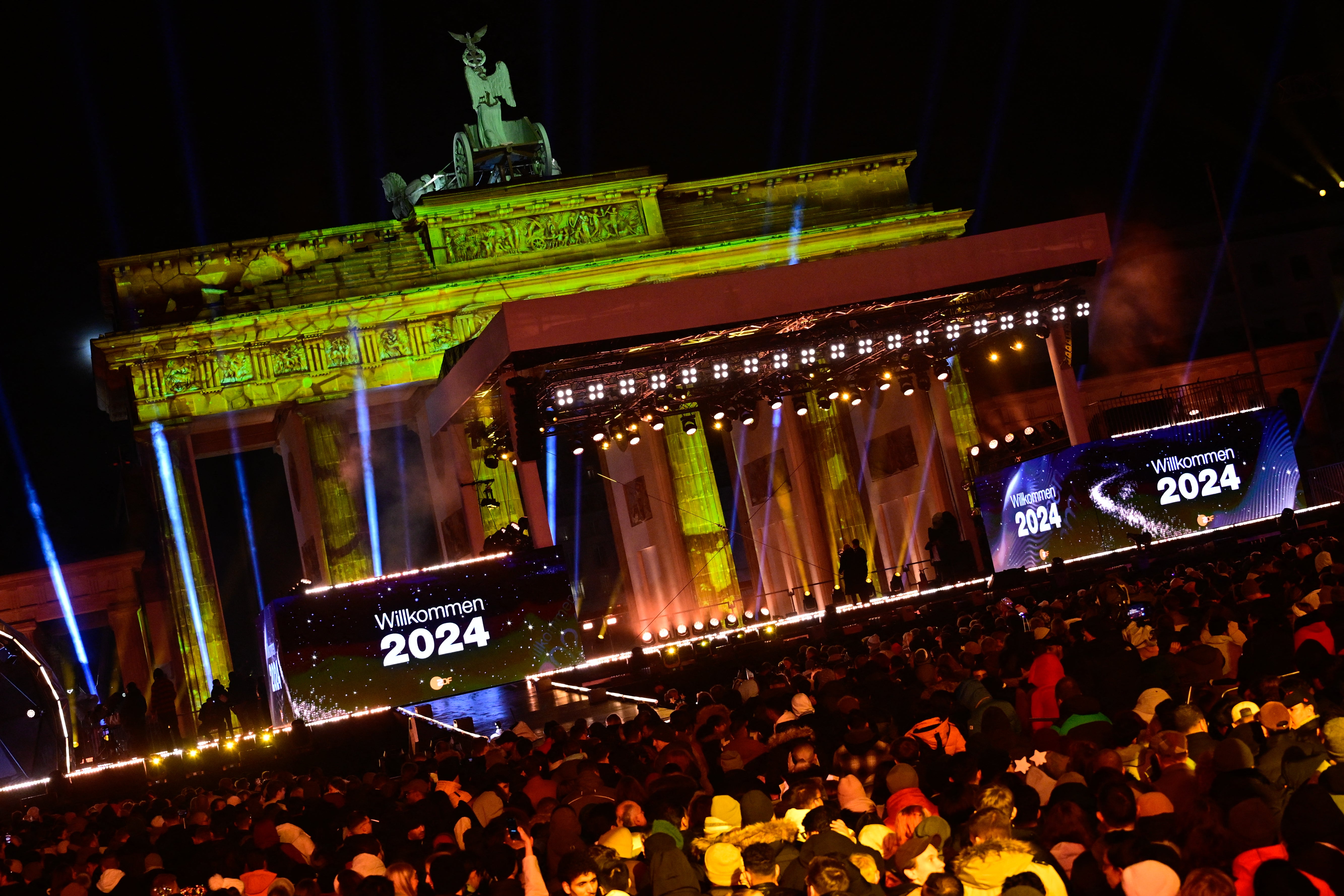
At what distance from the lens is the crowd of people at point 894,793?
6211 mm

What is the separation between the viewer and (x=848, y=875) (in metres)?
6.23

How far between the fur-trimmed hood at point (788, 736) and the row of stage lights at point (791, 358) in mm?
13775

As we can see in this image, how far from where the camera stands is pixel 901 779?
27.8 ft

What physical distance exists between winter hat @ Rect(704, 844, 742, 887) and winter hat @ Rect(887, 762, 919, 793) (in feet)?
5.17

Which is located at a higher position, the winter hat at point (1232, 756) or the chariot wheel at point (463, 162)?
the chariot wheel at point (463, 162)

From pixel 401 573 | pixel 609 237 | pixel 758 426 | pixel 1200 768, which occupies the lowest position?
pixel 1200 768

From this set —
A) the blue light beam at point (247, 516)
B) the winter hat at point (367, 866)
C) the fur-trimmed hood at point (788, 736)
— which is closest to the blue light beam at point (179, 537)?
the blue light beam at point (247, 516)

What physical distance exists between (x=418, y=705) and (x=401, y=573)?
254cm

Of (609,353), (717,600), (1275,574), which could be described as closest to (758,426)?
(717,600)

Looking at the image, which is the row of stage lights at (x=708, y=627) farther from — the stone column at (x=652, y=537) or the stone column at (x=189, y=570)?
the stone column at (x=189, y=570)

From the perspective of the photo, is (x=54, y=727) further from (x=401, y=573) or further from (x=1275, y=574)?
(x=1275, y=574)

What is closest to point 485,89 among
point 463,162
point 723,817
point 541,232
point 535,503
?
point 463,162

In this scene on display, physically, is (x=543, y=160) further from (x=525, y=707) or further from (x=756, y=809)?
(x=756, y=809)

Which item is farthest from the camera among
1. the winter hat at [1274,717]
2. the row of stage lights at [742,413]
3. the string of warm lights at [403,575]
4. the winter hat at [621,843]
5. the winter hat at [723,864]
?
the row of stage lights at [742,413]
